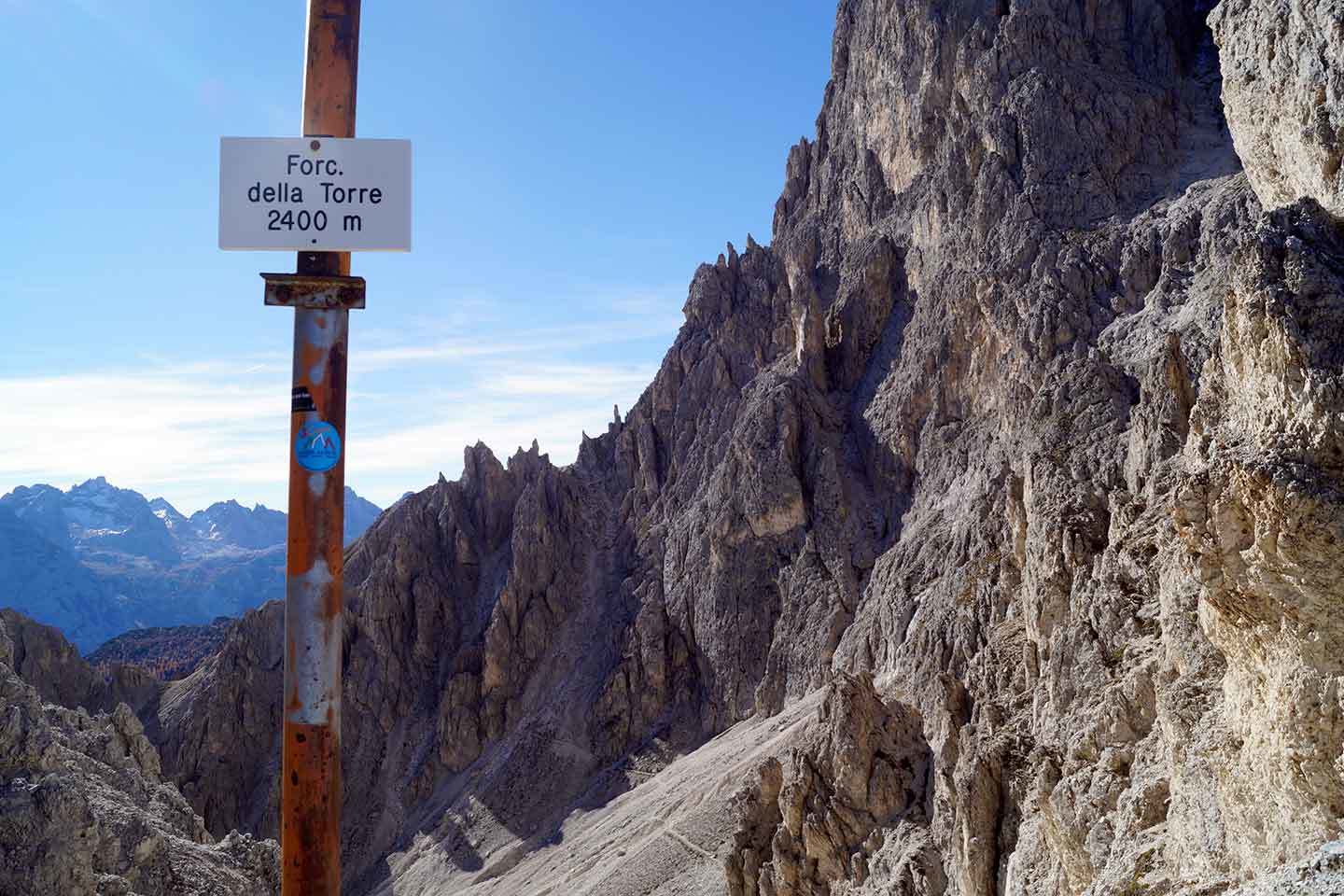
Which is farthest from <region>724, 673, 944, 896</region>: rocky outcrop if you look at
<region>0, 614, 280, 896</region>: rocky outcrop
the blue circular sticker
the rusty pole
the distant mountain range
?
the distant mountain range

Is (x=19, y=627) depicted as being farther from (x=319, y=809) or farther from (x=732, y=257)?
(x=319, y=809)

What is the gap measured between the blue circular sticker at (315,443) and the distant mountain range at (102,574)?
449 feet

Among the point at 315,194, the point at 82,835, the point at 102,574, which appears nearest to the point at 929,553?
the point at 82,835

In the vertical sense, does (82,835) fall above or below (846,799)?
above

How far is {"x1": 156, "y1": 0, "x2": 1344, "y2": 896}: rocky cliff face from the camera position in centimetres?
991

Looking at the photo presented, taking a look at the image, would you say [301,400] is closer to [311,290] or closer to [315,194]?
[311,290]

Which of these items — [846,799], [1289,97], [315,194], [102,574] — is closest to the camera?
[315,194]

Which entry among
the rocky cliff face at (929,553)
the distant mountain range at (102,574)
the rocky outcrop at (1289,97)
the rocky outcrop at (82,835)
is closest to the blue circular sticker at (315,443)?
the rocky cliff face at (929,553)

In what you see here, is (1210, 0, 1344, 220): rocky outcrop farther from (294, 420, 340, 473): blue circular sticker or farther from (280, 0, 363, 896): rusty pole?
(294, 420, 340, 473): blue circular sticker

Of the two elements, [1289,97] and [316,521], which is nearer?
[316,521]

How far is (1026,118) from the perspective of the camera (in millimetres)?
46875

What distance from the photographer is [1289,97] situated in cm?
1205

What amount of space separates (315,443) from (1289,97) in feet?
41.7

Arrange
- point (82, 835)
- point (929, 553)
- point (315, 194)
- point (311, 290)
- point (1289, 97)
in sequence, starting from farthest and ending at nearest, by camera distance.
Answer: point (929, 553), point (82, 835), point (1289, 97), point (315, 194), point (311, 290)
